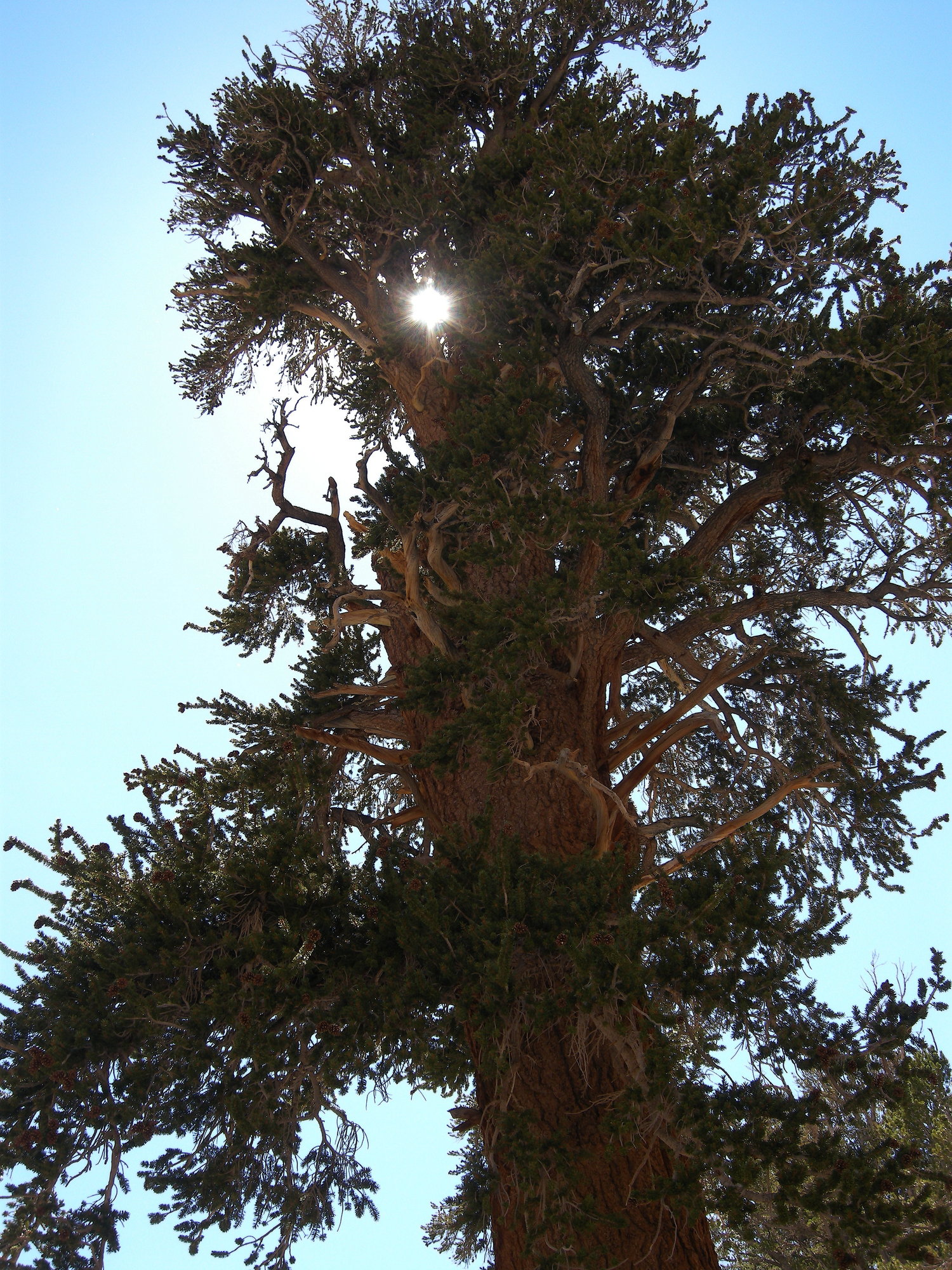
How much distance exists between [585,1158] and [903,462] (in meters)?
5.79

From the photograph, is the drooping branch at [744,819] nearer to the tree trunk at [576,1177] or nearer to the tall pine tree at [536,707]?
the tall pine tree at [536,707]

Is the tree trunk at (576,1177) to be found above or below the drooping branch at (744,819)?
below

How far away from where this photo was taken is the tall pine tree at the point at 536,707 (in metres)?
5.36

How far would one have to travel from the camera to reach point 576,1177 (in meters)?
4.91

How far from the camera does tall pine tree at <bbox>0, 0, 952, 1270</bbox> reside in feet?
17.6

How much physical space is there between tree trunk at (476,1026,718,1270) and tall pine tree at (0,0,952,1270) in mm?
28

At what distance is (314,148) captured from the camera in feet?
30.7

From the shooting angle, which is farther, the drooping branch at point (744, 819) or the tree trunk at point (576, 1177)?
the drooping branch at point (744, 819)

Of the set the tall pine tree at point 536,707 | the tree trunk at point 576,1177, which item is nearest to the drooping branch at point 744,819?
the tall pine tree at point 536,707

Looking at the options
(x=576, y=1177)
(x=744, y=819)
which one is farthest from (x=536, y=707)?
(x=576, y=1177)

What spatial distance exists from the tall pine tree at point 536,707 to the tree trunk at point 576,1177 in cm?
3

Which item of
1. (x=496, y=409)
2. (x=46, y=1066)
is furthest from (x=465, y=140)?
(x=46, y=1066)

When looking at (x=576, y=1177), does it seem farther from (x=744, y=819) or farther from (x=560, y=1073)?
(x=744, y=819)

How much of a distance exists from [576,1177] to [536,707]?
11.7 feet
